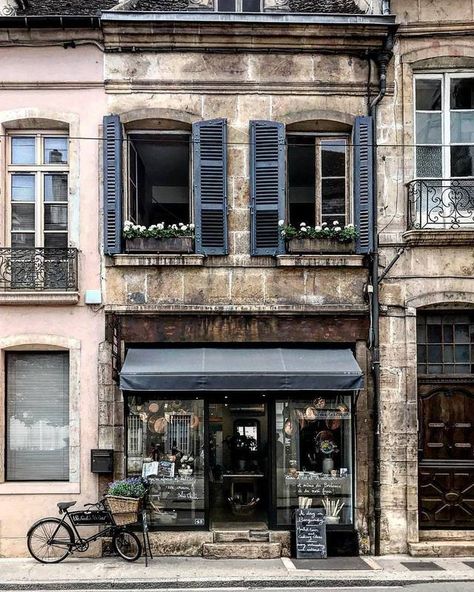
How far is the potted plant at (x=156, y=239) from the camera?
11.9 metres

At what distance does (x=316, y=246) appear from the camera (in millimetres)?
12016

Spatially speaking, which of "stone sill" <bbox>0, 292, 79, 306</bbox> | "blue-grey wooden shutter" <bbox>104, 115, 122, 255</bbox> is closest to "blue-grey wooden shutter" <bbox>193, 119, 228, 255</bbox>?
"blue-grey wooden shutter" <bbox>104, 115, 122, 255</bbox>

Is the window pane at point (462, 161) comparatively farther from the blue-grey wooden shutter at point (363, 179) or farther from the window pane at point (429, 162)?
the blue-grey wooden shutter at point (363, 179)

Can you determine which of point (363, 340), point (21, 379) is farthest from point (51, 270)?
point (363, 340)

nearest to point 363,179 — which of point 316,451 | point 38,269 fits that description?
point 316,451

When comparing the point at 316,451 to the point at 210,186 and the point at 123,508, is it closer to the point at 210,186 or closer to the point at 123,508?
the point at 123,508

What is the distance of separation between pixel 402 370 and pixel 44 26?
7891mm

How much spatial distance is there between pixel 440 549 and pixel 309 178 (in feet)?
20.4

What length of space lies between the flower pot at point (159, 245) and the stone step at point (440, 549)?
5798mm

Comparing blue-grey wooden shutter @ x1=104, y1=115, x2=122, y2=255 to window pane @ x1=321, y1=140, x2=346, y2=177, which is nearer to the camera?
blue-grey wooden shutter @ x1=104, y1=115, x2=122, y2=255

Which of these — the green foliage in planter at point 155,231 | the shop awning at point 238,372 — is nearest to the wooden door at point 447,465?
the shop awning at point 238,372

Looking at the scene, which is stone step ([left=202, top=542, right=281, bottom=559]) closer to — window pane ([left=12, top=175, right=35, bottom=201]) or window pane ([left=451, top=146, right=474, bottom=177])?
window pane ([left=12, top=175, right=35, bottom=201])

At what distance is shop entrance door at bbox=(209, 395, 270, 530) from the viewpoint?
39.1 ft

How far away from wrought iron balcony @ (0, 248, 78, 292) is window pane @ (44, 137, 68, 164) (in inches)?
60.7
